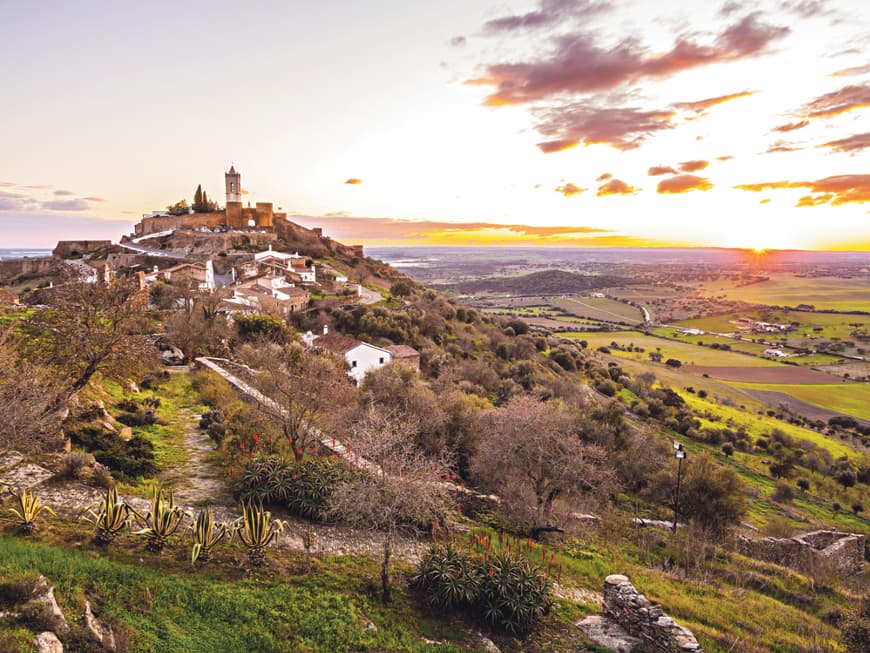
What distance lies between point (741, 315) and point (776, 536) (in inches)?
3407

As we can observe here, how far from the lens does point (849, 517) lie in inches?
926

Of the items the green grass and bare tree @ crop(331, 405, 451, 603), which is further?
bare tree @ crop(331, 405, 451, 603)

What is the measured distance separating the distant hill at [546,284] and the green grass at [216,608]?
5055 inches

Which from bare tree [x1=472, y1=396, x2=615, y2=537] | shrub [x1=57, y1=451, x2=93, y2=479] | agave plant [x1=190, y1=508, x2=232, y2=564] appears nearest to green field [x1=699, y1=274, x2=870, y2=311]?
bare tree [x1=472, y1=396, x2=615, y2=537]

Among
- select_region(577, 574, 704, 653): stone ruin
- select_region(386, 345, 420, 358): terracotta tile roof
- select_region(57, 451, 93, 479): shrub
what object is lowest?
select_region(577, 574, 704, 653): stone ruin

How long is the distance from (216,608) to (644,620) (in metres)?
7.24

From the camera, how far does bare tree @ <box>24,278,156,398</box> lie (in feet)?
38.5

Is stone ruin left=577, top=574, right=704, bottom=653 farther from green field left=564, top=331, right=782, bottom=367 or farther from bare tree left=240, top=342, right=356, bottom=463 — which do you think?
green field left=564, top=331, right=782, bottom=367

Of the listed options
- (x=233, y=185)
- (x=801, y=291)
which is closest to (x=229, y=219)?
(x=233, y=185)

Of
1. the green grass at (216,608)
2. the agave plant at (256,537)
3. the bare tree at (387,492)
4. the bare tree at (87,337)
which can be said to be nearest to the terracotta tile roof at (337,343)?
the bare tree at (87,337)

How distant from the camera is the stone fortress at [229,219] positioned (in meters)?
68.2

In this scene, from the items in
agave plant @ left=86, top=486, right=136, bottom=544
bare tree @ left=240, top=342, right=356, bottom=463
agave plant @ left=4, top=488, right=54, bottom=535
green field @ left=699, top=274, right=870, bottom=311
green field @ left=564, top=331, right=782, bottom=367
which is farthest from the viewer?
green field @ left=699, top=274, right=870, bottom=311

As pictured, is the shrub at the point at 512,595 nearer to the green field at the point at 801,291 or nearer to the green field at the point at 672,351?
the green field at the point at 672,351

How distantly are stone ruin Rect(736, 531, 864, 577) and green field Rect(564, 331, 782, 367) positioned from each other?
1671 inches
